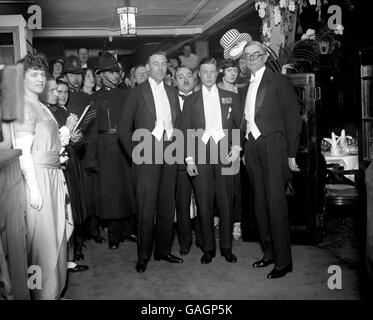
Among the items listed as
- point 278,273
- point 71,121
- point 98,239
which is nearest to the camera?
point 71,121

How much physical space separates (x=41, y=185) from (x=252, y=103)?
160 centimetres

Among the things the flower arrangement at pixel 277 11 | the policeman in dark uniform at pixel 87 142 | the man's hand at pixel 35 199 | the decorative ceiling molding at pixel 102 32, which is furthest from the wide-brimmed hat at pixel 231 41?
the decorative ceiling molding at pixel 102 32

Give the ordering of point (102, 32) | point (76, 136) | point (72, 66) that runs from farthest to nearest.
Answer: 1. point (102, 32)
2. point (72, 66)
3. point (76, 136)

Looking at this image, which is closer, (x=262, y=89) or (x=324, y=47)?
(x=262, y=89)

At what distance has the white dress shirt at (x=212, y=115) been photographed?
138 inches

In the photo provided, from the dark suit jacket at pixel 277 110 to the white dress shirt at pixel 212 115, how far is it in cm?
38

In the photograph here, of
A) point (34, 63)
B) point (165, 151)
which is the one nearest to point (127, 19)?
point (165, 151)

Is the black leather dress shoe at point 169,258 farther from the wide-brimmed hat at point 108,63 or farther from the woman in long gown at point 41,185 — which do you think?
the wide-brimmed hat at point 108,63

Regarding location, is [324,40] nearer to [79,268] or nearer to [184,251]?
[184,251]

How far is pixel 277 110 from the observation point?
3.22 metres

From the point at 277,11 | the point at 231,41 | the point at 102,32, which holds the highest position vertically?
the point at 102,32

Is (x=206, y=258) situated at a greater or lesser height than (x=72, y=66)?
lesser
